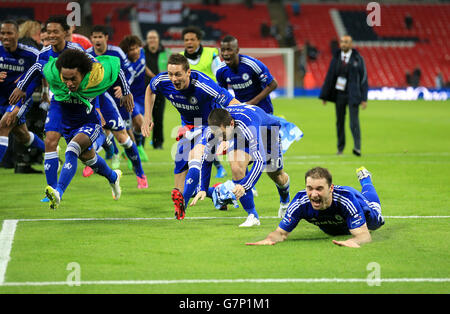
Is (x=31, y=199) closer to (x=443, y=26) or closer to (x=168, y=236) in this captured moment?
(x=168, y=236)

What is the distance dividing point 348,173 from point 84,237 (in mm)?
6517

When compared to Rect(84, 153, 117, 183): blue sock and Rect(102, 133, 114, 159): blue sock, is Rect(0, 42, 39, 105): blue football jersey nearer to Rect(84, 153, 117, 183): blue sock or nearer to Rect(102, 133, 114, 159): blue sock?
Rect(102, 133, 114, 159): blue sock

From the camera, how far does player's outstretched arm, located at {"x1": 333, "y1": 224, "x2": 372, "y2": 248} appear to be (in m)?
7.12

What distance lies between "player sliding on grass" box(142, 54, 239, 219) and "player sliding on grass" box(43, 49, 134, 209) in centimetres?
64

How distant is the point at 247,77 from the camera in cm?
1091

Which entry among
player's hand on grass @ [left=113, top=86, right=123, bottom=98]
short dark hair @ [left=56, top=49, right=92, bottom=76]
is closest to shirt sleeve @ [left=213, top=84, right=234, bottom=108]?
short dark hair @ [left=56, top=49, right=92, bottom=76]

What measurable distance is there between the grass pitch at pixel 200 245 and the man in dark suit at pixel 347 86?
254 centimetres

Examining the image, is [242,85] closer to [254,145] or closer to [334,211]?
[254,145]

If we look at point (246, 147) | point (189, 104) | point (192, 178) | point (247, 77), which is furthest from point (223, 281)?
point (247, 77)

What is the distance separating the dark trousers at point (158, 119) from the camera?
16.9 meters

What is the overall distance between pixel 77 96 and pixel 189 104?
1.32m

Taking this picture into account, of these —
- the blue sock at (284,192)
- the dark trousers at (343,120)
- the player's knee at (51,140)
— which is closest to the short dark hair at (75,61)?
the player's knee at (51,140)

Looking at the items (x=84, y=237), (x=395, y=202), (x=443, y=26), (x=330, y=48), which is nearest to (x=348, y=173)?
(x=395, y=202)

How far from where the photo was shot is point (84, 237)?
778 cm
